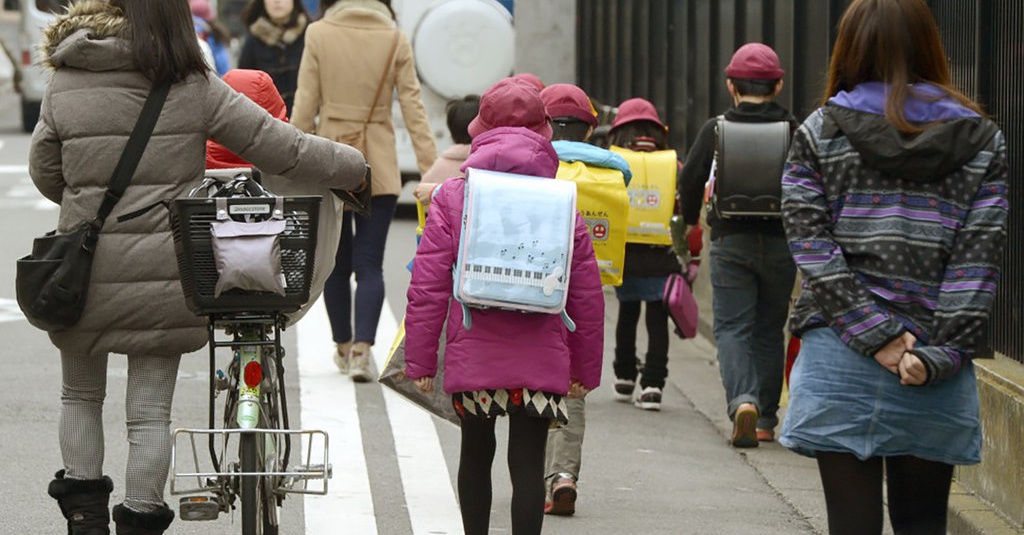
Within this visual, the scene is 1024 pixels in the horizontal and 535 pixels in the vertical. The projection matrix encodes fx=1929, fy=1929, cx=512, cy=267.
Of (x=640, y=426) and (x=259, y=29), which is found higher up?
(x=259, y=29)

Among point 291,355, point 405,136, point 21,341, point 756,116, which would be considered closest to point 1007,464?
point 756,116

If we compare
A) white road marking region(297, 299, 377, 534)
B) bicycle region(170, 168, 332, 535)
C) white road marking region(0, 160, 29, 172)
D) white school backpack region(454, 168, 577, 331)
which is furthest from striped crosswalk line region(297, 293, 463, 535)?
white road marking region(0, 160, 29, 172)

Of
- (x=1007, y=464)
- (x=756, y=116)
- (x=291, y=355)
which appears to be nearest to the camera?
(x=1007, y=464)

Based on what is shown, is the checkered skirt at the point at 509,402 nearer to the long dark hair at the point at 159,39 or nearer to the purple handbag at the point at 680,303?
the long dark hair at the point at 159,39

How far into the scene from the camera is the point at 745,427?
8.84 meters

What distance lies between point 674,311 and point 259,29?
13.0 ft

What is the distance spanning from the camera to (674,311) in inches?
381

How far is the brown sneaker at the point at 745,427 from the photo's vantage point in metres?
8.78

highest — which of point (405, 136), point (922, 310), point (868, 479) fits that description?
point (922, 310)

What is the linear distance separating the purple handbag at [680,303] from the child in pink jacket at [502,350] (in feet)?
13.0

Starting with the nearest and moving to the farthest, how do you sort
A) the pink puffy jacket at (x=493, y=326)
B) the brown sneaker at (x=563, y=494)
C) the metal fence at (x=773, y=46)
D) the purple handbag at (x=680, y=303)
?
the pink puffy jacket at (x=493, y=326)
the brown sneaker at (x=563, y=494)
the metal fence at (x=773, y=46)
the purple handbag at (x=680, y=303)

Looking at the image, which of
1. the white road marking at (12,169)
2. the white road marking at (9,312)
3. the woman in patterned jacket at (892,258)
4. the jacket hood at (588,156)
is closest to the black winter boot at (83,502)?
the woman in patterned jacket at (892,258)

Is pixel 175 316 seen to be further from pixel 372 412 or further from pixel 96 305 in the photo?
pixel 372 412

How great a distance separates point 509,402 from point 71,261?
4.25 feet
